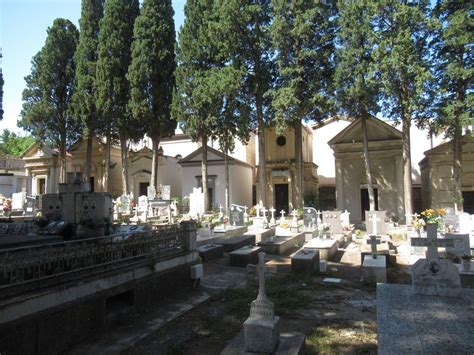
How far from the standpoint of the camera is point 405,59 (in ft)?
54.4

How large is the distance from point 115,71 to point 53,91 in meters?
6.49

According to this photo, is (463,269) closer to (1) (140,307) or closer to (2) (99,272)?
(1) (140,307)

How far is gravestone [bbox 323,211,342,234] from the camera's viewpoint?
14883 millimetres

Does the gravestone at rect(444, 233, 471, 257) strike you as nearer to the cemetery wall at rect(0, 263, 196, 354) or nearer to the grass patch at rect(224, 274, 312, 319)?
the grass patch at rect(224, 274, 312, 319)

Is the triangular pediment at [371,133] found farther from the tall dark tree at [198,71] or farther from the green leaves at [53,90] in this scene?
the green leaves at [53,90]

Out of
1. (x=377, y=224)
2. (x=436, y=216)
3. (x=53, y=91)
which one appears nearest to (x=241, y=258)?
(x=377, y=224)

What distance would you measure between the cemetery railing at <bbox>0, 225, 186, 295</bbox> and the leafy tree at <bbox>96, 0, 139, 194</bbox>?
18040 mm

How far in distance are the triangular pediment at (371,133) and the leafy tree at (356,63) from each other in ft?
9.71

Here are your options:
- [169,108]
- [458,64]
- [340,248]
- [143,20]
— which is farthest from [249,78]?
[340,248]

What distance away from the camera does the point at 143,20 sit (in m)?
22.6

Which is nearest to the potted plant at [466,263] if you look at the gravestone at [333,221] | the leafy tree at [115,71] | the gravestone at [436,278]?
the gravestone at [436,278]

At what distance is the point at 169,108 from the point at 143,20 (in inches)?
226

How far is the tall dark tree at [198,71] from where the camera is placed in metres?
20.6

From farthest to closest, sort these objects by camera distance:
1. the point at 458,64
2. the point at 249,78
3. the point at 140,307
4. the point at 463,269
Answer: the point at 249,78
the point at 458,64
the point at 463,269
the point at 140,307
